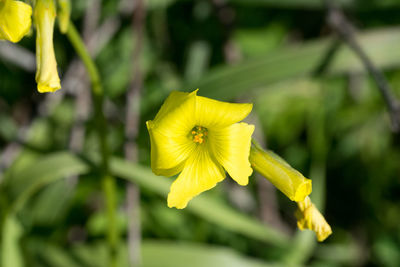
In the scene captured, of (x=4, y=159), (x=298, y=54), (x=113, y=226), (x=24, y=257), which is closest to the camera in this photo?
(x=113, y=226)

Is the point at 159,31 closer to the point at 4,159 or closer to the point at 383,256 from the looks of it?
the point at 4,159

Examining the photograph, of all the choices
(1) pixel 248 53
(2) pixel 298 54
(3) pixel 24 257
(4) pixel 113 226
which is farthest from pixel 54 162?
(1) pixel 248 53

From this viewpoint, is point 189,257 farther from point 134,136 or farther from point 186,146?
point 186,146

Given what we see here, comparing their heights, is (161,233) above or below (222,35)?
below

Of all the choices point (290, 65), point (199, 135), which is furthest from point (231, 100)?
point (199, 135)

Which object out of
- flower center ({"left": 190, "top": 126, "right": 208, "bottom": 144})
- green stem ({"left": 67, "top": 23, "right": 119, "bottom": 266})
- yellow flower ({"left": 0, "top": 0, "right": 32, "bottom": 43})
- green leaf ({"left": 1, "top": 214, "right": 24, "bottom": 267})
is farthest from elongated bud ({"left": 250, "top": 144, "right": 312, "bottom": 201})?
green leaf ({"left": 1, "top": 214, "right": 24, "bottom": 267})

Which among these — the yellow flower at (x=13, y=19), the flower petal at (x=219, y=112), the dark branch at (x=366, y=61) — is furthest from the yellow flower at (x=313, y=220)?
the yellow flower at (x=13, y=19)

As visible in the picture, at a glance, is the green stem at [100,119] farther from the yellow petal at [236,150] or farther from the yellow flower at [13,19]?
the yellow petal at [236,150]
